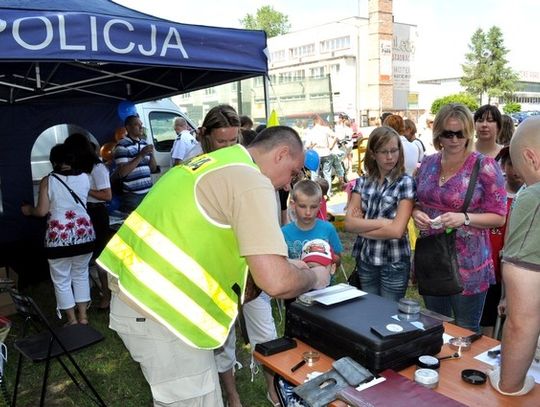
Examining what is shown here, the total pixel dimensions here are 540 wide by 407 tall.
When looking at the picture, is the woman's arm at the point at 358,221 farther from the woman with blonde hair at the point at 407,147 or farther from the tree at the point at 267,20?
the tree at the point at 267,20

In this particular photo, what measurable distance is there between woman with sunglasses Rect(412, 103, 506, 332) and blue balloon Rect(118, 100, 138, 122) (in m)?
4.45

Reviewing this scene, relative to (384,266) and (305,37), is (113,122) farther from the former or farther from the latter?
(305,37)

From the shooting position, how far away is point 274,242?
1584 millimetres

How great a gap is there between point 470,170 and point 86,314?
3.74 metres

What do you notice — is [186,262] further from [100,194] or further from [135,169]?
[135,169]

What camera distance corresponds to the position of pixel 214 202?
162 centimetres

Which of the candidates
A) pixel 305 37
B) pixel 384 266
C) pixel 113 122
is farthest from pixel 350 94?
pixel 384 266

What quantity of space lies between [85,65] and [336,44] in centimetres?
4555

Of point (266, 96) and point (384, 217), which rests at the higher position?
point (266, 96)

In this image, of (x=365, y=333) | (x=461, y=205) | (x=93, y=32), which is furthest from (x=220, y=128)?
(x=365, y=333)

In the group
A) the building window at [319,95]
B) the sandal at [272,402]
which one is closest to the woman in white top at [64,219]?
the sandal at [272,402]

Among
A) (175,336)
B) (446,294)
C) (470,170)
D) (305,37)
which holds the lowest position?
(446,294)

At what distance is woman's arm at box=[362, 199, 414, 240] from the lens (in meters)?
2.85

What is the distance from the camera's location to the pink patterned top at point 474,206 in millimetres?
2711
